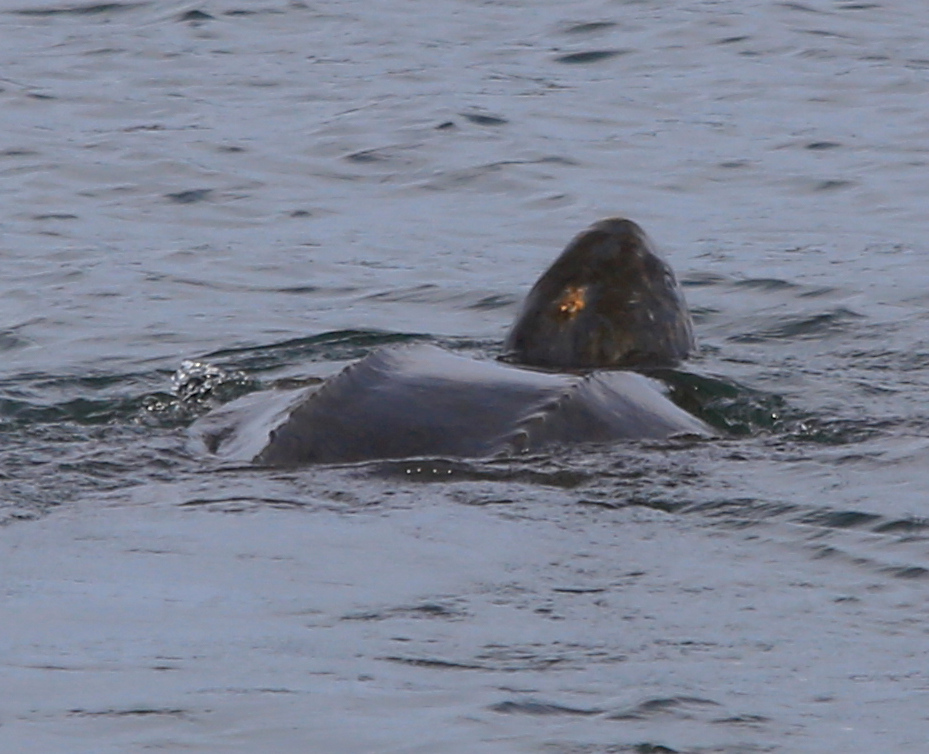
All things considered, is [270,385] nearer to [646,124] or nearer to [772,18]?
[646,124]

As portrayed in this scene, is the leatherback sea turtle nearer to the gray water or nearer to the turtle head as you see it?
the turtle head

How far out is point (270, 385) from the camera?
8.79 meters

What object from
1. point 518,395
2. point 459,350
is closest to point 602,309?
point 518,395

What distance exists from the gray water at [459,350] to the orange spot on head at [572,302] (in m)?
0.55

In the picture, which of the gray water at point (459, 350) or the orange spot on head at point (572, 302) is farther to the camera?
the orange spot on head at point (572, 302)

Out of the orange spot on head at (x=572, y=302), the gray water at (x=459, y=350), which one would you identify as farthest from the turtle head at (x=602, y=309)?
the gray water at (x=459, y=350)

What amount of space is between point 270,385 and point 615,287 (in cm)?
154

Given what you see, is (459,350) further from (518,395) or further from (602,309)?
(518,395)

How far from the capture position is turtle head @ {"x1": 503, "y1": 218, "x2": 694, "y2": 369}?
8.10 meters

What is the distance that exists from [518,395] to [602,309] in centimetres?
114

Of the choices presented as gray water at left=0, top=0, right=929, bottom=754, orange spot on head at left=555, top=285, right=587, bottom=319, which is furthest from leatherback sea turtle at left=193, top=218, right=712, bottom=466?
gray water at left=0, top=0, right=929, bottom=754

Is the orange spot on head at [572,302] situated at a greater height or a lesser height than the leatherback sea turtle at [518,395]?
greater

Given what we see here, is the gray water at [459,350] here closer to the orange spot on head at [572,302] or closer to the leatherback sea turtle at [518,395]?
the leatherback sea turtle at [518,395]

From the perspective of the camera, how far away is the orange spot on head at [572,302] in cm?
813
